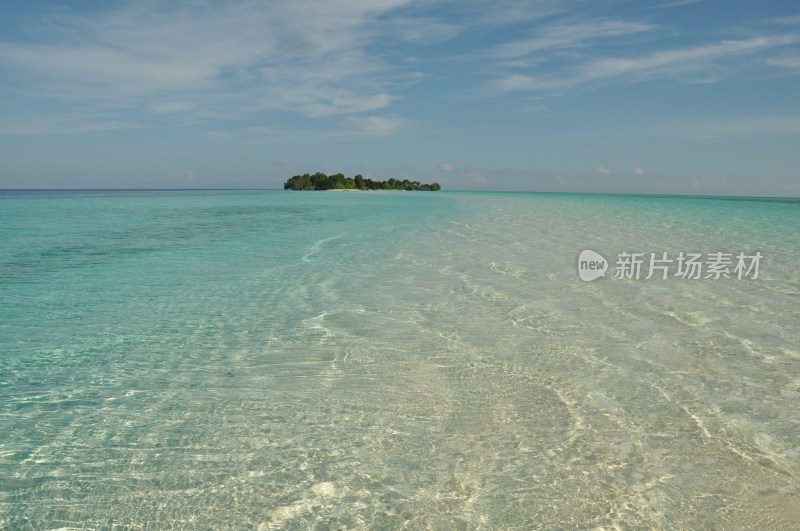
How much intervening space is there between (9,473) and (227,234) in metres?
16.6

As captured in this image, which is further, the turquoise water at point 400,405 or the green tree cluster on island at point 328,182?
the green tree cluster on island at point 328,182

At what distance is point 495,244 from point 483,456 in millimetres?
11824

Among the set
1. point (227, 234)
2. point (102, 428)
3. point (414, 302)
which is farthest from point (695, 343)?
point (227, 234)

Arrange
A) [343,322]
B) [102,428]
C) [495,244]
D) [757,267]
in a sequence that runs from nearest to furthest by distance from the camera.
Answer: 1. [102,428]
2. [343,322]
3. [757,267]
4. [495,244]

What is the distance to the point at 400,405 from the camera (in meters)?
4.18

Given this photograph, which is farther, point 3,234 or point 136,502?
point 3,234

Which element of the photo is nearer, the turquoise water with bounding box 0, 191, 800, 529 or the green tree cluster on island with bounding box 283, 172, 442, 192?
the turquoise water with bounding box 0, 191, 800, 529

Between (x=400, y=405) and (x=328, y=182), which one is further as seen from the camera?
(x=328, y=182)

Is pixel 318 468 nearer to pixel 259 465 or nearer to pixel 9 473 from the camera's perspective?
pixel 259 465

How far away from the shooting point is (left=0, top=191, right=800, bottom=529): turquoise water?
2.91 m

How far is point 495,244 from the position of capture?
1491 centimetres

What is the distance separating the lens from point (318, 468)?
3.26 m

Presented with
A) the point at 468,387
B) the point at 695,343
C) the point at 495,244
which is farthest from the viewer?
the point at 495,244

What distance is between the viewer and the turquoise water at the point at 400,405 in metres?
2.91
